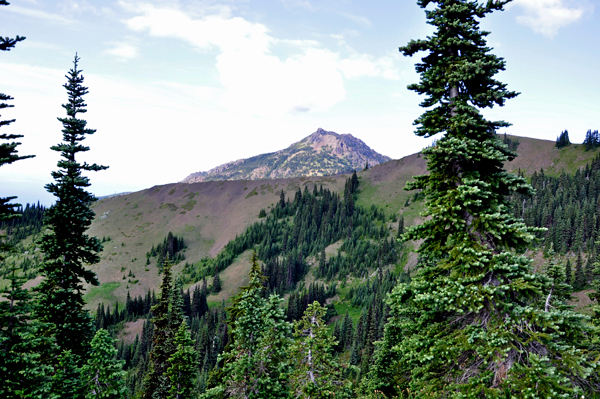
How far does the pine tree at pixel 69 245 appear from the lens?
20578 mm

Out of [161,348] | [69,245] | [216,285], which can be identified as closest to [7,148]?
[69,245]

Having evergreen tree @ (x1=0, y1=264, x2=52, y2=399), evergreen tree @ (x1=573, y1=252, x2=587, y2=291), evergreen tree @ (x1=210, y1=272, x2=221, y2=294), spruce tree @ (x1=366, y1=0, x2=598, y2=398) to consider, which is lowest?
evergreen tree @ (x1=210, y1=272, x2=221, y2=294)

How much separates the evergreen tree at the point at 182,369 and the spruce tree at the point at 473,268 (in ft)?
95.1

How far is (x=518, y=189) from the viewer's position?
450 inches

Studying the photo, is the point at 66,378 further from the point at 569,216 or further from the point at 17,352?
the point at 569,216

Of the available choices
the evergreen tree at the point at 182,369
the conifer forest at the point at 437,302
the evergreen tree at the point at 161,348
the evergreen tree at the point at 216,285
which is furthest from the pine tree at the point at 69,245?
the evergreen tree at the point at 216,285

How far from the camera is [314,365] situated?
22.6 m

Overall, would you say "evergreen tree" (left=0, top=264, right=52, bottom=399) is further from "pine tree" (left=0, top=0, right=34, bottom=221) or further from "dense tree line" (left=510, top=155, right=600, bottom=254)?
"dense tree line" (left=510, top=155, right=600, bottom=254)

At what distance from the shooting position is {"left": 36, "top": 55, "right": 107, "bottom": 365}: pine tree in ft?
67.5

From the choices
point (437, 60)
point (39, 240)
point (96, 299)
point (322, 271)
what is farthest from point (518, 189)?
point (96, 299)

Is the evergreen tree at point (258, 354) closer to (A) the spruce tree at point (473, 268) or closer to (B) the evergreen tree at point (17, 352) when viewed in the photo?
(B) the evergreen tree at point (17, 352)

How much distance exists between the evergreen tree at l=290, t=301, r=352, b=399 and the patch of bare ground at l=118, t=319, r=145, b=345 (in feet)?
500

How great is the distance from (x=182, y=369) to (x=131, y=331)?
5807 inches

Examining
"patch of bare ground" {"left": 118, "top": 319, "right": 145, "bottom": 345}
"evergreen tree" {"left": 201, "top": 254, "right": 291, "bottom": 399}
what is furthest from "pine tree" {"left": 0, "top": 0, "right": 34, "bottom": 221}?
"patch of bare ground" {"left": 118, "top": 319, "right": 145, "bottom": 345}
